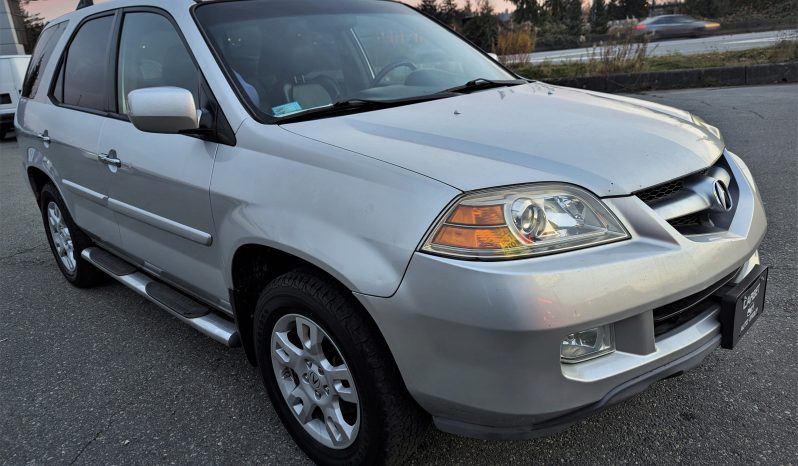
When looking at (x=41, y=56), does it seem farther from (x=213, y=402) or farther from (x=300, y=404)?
(x=300, y=404)

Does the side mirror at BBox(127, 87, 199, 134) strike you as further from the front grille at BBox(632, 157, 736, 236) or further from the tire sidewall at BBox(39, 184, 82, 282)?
the tire sidewall at BBox(39, 184, 82, 282)

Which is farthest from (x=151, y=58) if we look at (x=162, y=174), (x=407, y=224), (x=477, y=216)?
(x=477, y=216)

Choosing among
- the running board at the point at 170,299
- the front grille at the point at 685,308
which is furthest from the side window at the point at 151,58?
the front grille at the point at 685,308

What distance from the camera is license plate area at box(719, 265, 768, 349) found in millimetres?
1869

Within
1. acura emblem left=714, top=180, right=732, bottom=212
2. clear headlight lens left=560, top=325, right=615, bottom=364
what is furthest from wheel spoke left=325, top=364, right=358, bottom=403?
acura emblem left=714, top=180, right=732, bottom=212

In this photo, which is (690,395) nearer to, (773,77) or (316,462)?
(316,462)

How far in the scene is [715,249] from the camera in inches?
70.6

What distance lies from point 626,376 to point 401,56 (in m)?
1.89

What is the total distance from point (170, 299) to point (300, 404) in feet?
3.25

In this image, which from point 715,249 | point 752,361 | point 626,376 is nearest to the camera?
point 626,376

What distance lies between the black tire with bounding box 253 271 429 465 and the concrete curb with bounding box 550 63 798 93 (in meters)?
10.4

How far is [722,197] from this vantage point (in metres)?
2.00

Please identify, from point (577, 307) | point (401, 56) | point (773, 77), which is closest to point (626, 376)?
point (577, 307)

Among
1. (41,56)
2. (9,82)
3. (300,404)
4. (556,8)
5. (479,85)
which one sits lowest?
(300,404)
